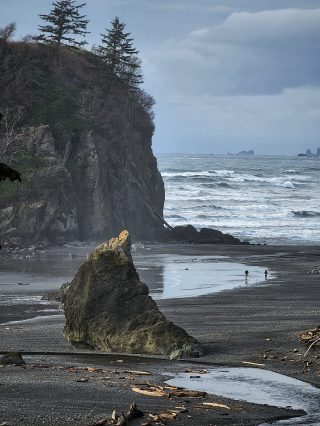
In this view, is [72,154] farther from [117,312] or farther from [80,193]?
[117,312]

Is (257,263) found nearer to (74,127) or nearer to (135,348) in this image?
(74,127)

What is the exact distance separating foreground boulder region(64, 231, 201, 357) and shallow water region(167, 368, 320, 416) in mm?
1854

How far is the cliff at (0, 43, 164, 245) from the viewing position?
55562 mm

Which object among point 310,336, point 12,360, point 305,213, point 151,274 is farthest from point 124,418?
point 305,213

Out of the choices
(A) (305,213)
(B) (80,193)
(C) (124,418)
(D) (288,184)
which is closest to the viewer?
(C) (124,418)

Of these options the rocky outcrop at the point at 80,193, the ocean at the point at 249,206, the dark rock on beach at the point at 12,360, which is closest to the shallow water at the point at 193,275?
the rocky outcrop at the point at 80,193

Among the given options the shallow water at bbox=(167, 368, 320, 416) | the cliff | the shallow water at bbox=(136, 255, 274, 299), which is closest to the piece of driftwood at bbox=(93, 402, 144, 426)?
the shallow water at bbox=(167, 368, 320, 416)

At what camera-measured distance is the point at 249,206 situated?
99.3m

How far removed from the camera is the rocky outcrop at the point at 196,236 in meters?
61.8

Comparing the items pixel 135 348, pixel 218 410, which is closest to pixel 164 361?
pixel 135 348

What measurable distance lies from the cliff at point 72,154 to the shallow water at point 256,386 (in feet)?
126

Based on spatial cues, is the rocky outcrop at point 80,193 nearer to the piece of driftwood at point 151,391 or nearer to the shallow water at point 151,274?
the shallow water at point 151,274

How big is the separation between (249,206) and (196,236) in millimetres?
35641

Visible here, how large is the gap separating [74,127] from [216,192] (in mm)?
57800
